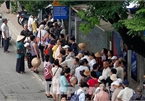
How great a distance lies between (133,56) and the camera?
16.5 meters

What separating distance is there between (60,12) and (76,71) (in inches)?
220

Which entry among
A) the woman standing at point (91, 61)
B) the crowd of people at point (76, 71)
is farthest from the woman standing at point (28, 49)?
the woman standing at point (91, 61)

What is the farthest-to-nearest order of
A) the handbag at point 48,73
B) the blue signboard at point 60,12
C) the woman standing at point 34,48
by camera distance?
1. the blue signboard at point 60,12
2. the woman standing at point 34,48
3. the handbag at point 48,73

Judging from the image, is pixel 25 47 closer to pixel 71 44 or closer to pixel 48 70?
pixel 71 44

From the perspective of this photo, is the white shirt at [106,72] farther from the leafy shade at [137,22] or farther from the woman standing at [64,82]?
the leafy shade at [137,22]

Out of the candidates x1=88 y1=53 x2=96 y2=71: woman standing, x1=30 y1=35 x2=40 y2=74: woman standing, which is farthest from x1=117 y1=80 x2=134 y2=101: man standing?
x1=30 y1=35 x2=40 y2=74: woman standing

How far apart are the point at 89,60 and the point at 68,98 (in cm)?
236

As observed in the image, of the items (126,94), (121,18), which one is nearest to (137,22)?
(121,18)

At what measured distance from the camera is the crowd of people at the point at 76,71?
12.8 m

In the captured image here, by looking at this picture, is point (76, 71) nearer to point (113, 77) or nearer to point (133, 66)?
point (113, 77)

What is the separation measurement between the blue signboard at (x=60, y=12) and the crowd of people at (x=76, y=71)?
0.76 m

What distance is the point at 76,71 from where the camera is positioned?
14.7 metres

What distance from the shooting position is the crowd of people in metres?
12.8

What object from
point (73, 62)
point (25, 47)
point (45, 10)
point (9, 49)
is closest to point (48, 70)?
point (73, 62)
